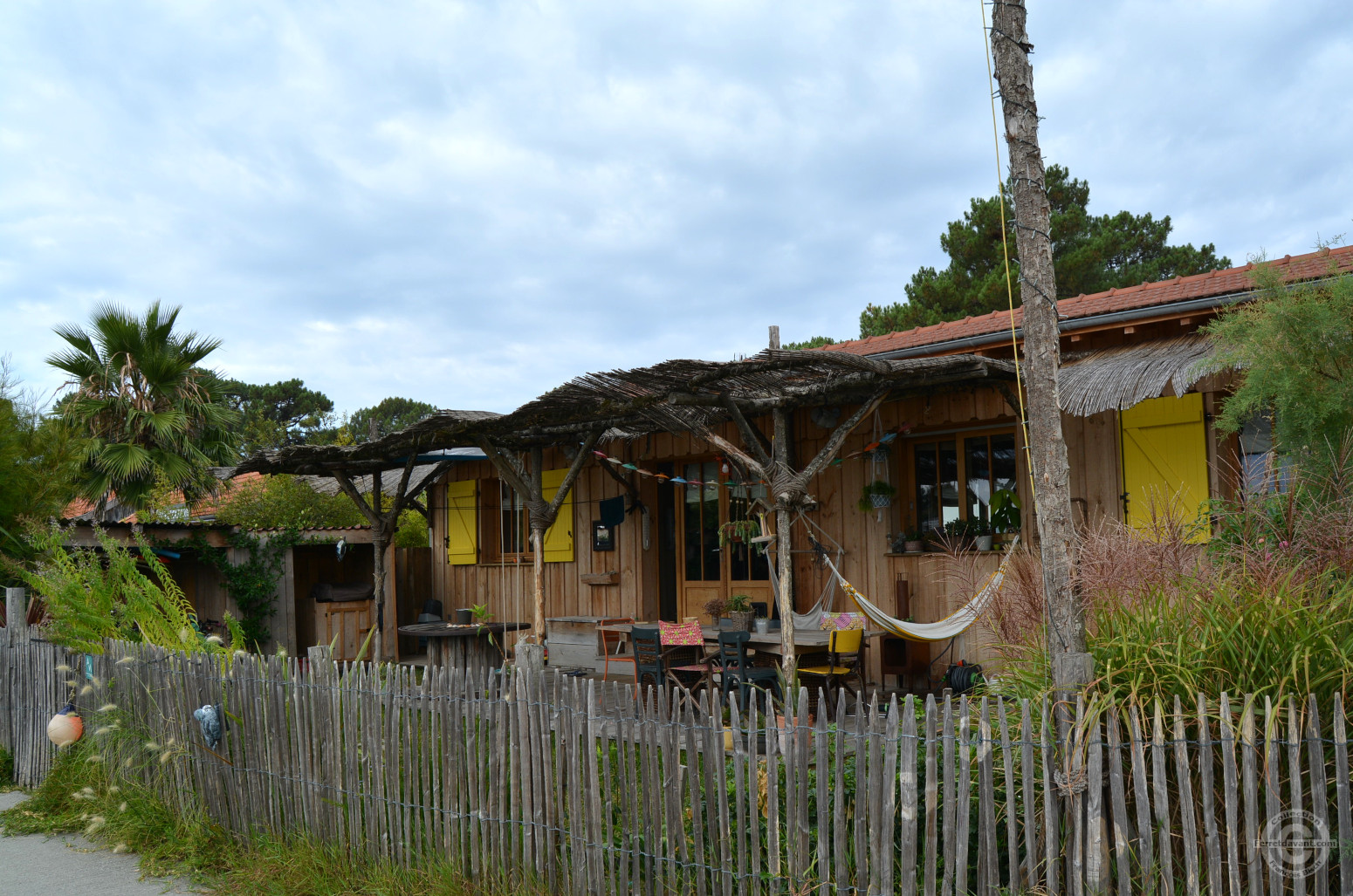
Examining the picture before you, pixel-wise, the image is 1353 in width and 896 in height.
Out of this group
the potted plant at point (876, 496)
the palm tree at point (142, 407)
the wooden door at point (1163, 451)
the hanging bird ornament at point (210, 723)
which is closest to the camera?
the hanging bird ornament at point (210, 723)

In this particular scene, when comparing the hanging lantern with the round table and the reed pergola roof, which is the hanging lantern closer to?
the reed pergola roof

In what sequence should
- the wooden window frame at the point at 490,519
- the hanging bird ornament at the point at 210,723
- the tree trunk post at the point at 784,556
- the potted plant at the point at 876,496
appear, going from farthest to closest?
1. the wooden window frame at the point at 490,519
2. the potted plant at the point at 876,496
3. the tree trunk post at the point at 784,556
4. the hanging bird ornament at the point at 210,723

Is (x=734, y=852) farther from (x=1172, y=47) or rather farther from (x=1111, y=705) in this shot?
(x=1172, y=47)

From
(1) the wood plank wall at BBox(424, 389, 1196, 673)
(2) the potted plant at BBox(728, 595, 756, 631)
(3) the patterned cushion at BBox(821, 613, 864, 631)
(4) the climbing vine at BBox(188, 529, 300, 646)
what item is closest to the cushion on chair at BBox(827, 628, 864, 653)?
(3) the patterned cushion at BBox(821, 613, 864, 631)

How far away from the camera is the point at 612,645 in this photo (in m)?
9.80

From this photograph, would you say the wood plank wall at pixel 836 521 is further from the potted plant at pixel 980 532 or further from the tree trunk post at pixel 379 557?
the tree trunk post at pixel 379 557

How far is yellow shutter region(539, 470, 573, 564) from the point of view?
1135cm

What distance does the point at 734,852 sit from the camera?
3.42 m

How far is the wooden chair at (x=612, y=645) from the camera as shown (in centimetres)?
832

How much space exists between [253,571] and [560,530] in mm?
3913

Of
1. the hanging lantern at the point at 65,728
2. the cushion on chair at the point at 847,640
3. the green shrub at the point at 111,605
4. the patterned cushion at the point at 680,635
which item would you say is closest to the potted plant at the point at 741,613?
the patterned cushion at the point at 680,635

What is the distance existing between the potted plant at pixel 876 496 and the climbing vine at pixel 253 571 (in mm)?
7676

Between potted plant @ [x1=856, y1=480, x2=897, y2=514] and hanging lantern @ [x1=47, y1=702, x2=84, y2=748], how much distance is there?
19.7ft

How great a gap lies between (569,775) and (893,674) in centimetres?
484
